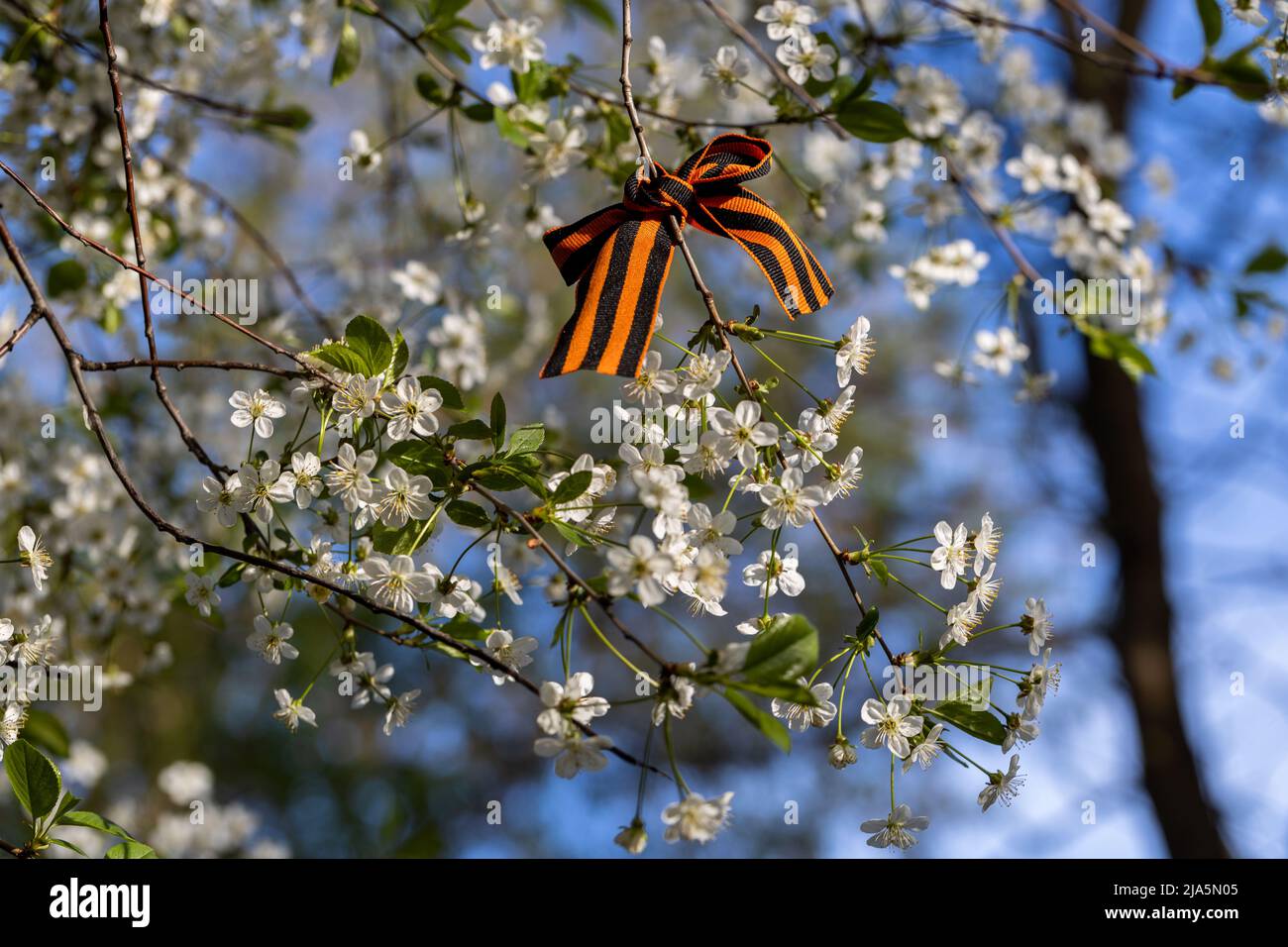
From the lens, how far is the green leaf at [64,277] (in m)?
1.46

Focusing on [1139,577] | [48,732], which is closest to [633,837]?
[48,732]

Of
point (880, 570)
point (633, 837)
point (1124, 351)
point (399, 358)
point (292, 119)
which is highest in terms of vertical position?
point (292, 119)

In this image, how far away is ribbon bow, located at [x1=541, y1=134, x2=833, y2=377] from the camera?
0.81m

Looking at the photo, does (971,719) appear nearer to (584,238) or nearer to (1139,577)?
(584,238)

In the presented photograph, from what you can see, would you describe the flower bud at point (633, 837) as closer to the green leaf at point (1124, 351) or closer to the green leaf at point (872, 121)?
the green leaf at point (872, 121)

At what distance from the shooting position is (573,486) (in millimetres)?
798

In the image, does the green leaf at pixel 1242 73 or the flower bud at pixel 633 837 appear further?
the green leaf at pixel 1242 73

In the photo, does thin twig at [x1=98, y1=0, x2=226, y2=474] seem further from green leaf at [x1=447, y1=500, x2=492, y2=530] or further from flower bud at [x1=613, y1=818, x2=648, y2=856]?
flower bud at [x1=613, y1=818, x2=648, y2=856]

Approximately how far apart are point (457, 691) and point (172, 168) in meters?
3.06

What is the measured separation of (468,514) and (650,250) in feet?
0.85

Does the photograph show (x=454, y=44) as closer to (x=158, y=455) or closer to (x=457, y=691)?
(x=158, y=455)

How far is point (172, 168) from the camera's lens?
64.9 inches

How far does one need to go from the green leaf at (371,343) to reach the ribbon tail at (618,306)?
134 millimetres

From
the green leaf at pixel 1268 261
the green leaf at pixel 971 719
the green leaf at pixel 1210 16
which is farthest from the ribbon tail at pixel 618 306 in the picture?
the green leaf at pixel 1268 261
